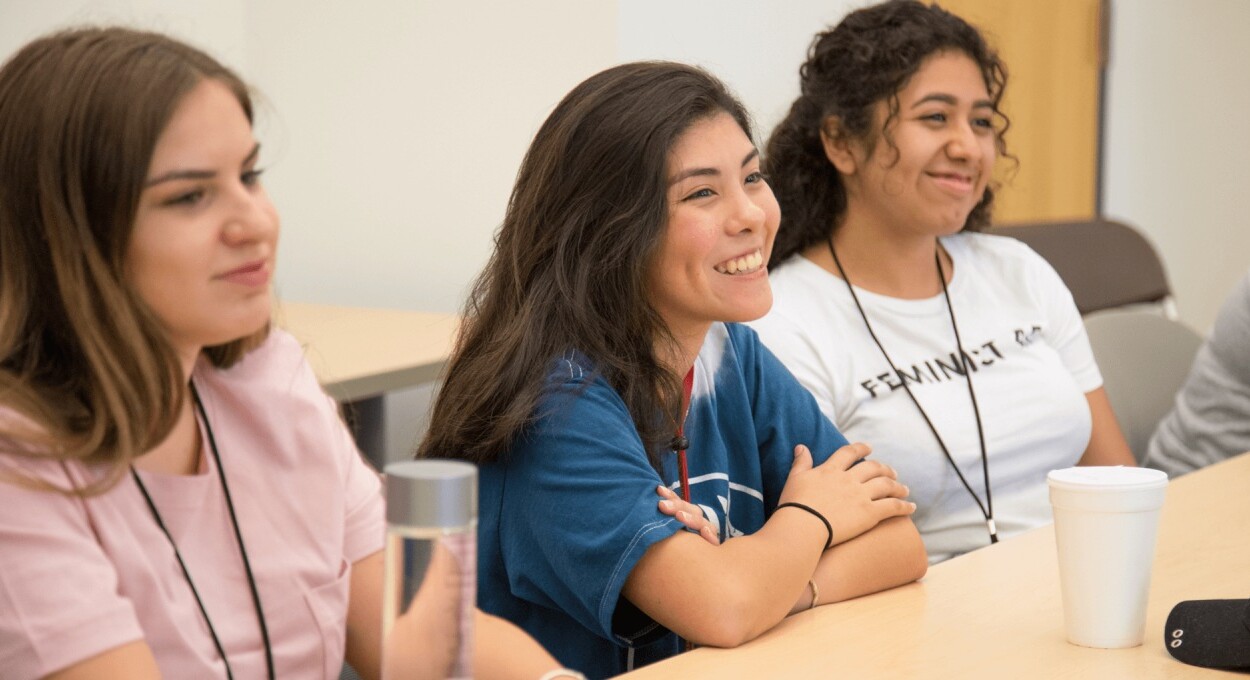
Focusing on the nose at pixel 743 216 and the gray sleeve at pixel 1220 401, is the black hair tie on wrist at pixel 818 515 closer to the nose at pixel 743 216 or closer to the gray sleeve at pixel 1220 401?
the nose at pixel 743 216

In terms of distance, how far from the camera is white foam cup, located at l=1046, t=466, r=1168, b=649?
1.20 m

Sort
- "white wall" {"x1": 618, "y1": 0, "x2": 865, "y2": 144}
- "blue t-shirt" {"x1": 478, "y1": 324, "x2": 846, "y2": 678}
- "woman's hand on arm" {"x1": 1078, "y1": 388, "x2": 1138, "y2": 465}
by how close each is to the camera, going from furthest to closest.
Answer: "white wall" {"x1": 618, "y1": 0, "x2": 865, "y2": 144}
"woman's hand on arm" {"x1": 1078, "y1": 388, "x2": 1138, "y2": 465}
"blue t-shirt" {"x1": 478, "y1": 324, "x2": 846, "y2": 678}

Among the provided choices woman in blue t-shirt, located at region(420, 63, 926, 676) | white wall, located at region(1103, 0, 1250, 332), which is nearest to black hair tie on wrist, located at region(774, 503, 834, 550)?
woman in blue t-shirt, located at region(420, 63, 926, 676)

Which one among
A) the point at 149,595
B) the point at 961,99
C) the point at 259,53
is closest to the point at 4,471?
the point at 149,595

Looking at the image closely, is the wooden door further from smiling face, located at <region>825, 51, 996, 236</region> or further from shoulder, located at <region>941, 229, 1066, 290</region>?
smiling face, located at <region>825, 51, 996, 236</region>

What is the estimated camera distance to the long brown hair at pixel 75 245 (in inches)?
40.9

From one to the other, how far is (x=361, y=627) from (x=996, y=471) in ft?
3.73

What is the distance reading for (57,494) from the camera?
1030mm

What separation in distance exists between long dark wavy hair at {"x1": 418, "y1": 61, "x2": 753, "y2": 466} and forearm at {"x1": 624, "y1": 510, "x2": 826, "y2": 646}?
0.57 feet

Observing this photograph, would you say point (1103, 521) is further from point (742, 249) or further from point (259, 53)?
point (259, 53)

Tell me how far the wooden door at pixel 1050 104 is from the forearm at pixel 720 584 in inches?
112

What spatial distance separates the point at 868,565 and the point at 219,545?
67cm

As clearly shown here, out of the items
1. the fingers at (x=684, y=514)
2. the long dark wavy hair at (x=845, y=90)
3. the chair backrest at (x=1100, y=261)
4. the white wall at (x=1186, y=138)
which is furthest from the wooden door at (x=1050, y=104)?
the fingers at (x=684, y=514)

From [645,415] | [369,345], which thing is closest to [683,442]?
[645,415]
